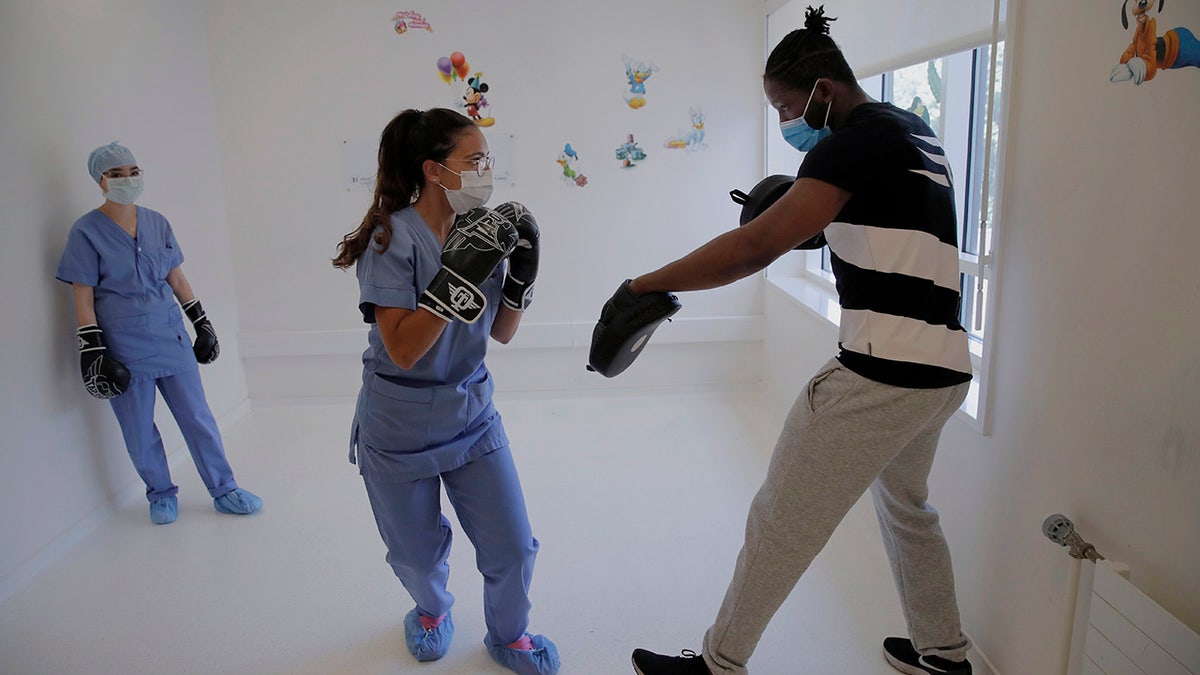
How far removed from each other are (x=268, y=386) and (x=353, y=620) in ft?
7.76

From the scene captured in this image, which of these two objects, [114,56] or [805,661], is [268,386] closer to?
[114,56]

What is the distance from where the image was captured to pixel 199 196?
4086 mm

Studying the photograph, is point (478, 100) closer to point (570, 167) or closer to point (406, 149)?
point (570, 167)

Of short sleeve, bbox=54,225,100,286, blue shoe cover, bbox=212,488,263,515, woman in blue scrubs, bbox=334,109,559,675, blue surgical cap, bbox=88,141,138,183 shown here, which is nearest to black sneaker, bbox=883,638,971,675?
woman in blue scrubs, bbox=334,109,559,675

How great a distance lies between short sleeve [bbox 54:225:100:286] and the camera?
291 cm

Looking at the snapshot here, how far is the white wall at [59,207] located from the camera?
112 inches

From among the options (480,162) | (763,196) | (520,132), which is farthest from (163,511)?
(763,196)

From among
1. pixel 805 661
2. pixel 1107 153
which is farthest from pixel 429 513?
pixel 1107 153

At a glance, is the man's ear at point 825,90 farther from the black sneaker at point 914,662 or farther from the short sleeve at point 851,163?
the black sneaker at point 914,662

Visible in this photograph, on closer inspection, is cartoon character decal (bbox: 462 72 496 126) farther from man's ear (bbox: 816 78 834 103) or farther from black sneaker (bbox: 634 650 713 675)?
black sneaker (bbox: 634 650 713 675)

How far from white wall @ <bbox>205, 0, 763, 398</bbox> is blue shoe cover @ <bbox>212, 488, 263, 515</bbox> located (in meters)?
1.33

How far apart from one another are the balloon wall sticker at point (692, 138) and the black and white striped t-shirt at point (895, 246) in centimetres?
263

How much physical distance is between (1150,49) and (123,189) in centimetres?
302

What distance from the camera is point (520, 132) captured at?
170 inches
